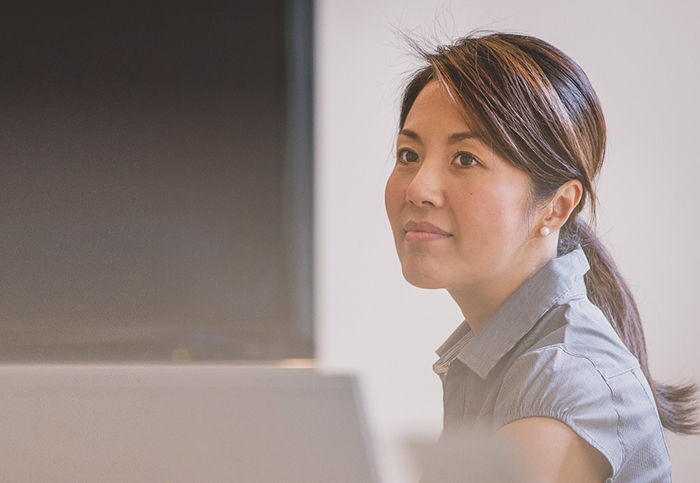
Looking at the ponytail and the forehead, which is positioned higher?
the forehead

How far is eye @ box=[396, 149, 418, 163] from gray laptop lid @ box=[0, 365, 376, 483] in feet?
0.85

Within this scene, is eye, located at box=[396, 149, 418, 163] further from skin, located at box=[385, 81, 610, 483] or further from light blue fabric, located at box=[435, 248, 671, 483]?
light blue fabric, located at box=[435, 248, 671, 483]

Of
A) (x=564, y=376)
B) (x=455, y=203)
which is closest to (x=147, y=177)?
(x=455, y=203)

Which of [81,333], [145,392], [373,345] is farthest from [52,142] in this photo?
[145,392]

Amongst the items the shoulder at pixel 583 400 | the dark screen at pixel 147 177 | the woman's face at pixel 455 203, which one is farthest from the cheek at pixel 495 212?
the dark screen at pixel 147 177

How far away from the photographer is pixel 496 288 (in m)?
0.62

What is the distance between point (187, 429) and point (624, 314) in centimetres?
48

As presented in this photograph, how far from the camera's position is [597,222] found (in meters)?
0.68

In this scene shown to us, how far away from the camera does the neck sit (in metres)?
0.60

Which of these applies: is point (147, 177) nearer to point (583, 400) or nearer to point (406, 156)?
point (406, 156)

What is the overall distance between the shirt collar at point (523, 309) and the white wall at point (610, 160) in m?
0.09

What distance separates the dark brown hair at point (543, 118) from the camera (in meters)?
0.58

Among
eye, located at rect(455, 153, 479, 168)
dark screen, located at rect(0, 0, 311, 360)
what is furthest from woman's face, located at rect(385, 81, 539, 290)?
dark screen, located at rect(0, 0, 311, 360)

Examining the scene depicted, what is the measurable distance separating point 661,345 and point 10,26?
1.22 metres
